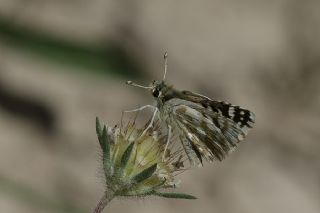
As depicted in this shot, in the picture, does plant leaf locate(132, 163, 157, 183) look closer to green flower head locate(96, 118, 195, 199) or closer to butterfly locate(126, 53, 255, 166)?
green flower head locate(96, 118, 195, 199)

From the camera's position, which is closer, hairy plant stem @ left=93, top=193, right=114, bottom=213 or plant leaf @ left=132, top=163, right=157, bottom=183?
hairy plant stem @ left=93, top=193, right=114, bottom=213

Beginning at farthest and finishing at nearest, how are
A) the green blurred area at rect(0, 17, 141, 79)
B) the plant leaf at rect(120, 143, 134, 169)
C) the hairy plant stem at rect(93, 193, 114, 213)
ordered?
1. the green blurred area at rect(0, 17, 141, 79)
2. the plant leaf at rect(120, 143, 134, 169)
3. the hairy plant stem at rect(93, 193, 114, 213)

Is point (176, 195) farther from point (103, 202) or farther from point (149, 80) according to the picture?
point (149, 80)

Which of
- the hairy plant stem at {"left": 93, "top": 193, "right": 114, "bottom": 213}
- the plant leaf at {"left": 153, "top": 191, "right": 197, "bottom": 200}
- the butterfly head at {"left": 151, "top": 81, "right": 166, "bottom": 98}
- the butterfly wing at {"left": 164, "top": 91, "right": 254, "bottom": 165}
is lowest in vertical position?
the plant leaf at {"left": 153, "top": 191, "right": 197, "bottom": 200}

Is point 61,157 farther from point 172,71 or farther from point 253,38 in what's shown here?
point 253,38

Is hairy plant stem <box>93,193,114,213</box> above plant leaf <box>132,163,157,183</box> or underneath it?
underneath

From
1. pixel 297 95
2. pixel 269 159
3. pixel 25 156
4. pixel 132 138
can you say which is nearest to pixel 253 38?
pixel 297 95

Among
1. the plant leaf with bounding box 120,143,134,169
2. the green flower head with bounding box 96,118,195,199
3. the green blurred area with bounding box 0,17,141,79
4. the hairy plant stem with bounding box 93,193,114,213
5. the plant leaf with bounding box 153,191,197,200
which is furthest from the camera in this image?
the green blurred area with bounding box 0,17,141,79

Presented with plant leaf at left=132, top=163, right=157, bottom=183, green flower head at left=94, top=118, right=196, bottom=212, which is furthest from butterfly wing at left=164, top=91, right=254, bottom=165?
plant leaf at left=132, top=163, right=157, bottom=183
